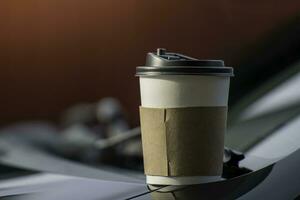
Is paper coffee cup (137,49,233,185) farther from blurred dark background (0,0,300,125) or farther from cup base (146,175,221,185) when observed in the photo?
blurred dark background (0,0,300,125)

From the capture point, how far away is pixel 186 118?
1399 mm

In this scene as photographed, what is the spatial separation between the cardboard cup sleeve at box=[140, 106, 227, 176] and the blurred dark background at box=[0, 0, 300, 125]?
4.54 ft

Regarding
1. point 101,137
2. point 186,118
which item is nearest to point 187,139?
point 186,118

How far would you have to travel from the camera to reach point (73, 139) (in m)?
2.33

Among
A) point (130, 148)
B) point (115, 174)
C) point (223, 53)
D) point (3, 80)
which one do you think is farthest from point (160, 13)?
point (115, 174)

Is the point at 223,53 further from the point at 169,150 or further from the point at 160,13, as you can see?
the point at 169,150

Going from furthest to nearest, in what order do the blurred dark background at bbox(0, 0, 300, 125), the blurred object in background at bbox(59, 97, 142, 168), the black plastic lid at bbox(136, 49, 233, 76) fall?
the blurred dark background at bbox(0, 0, 300, 125), the blurred object in background at bbox(59, 97, 142, 168), the black plastic lid at bbox(136, 49, 233, 76)

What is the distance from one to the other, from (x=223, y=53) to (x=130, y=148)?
932 mm

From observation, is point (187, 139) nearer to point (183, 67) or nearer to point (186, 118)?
point (186, 118)

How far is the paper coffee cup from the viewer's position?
1.40 m

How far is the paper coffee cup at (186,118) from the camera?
140 centimetres

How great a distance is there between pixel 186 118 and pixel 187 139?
50 mm

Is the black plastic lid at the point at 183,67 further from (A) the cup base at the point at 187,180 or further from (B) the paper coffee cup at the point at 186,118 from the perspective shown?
(A) the cup base at the point at 187,180

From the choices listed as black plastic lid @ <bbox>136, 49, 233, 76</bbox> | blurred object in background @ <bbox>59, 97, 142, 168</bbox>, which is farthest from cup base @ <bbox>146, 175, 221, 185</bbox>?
blurred object in background @ <bbox>59, 97, 142, 168</bbox>
